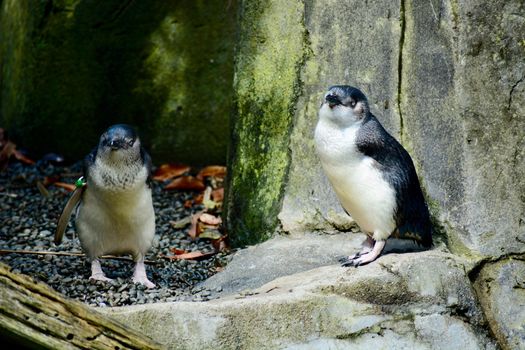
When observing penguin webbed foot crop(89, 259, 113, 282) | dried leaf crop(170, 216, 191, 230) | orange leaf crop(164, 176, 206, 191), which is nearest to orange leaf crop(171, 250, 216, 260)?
dried leaf crop(170, 216, 191, 230)

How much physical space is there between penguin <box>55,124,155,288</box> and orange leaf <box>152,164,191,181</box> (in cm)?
205

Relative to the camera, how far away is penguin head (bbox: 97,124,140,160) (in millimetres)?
5602

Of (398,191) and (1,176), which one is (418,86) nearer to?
(398,191)

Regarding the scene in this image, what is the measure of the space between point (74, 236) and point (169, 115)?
5.72 feet

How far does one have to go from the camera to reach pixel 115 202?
576 centimetres

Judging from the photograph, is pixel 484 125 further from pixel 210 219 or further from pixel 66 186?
pixel 66 186

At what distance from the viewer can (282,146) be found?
6.23m

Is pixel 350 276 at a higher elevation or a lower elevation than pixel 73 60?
lower

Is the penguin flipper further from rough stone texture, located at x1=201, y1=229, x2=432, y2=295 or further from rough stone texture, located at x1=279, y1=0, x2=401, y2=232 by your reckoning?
rough stone texture, located at x1=279, y1=0, x2=401, y2=232

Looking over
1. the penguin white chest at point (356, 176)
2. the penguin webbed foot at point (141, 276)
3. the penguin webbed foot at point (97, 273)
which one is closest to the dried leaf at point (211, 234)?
the penguin webbed foot at point (141, 276)

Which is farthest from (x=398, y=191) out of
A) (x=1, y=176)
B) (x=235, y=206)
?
(x=1, y=176)

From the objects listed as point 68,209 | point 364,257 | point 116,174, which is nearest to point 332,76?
point 364,257

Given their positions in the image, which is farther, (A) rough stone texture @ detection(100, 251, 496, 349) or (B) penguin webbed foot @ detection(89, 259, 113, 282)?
(B) penguin webbed foot @ detection(89, 259, 113, 282)

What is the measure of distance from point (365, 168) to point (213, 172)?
3.07 meters
